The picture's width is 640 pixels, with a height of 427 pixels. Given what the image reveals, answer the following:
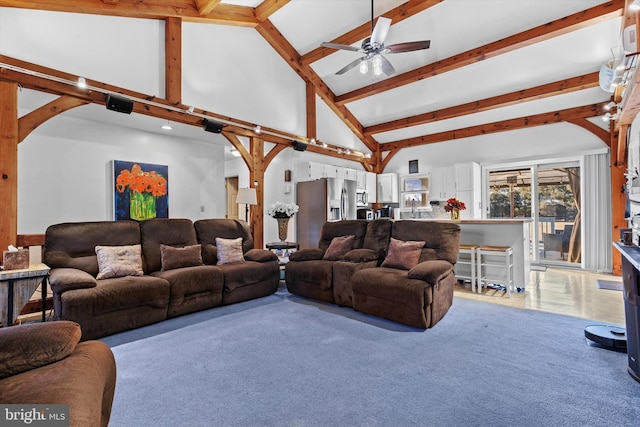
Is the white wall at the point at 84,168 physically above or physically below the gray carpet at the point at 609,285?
above

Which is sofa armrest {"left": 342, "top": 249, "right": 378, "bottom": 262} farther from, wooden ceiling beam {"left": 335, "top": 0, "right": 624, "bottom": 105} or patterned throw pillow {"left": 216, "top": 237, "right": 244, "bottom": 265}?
wooden ceiling beam {"left": 335, "top": 0, "right": 624, "bottom": 105}

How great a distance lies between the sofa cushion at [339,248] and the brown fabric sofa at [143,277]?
2.55 feet

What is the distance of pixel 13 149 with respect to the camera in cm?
331

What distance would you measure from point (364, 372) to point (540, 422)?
100 cm

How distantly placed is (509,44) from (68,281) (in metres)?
6.35

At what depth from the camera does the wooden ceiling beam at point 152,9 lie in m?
3.43

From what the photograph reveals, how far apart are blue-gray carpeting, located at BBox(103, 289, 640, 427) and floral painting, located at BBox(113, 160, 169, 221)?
7.84ft

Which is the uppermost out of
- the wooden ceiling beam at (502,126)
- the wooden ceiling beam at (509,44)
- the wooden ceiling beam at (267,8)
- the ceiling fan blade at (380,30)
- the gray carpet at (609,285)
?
the wooden ceiling beam at (267,8)

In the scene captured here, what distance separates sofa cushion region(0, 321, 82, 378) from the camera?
121 cm

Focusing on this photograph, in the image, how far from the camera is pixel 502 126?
671 centimetres

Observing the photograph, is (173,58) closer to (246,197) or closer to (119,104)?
(119,104)

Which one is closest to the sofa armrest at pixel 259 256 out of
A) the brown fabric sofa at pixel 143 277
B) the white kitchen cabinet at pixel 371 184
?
the brown fabric sofa at pixel 143 277
